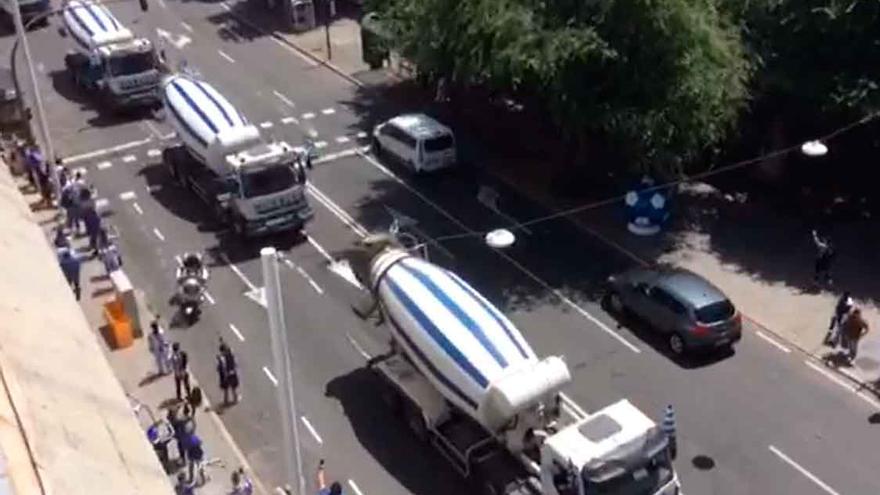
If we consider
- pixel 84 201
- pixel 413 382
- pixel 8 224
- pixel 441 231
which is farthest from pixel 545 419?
pixel 84 201

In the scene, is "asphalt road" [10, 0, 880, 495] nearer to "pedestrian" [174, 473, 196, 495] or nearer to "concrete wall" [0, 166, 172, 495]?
"pedestrian" [174, 473, 196, 495]

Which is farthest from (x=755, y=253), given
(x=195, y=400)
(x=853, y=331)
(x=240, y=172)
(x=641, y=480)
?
(x=195, y=400)

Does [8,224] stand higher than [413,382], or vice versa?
[8,224]

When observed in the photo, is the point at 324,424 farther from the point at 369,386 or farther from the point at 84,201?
the point at 84,201

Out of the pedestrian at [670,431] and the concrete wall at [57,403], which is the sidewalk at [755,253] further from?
the concrete wall at [57,403]

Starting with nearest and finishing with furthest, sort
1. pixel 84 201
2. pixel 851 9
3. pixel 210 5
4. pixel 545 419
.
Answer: pixel 545 419 → pixel 851 9 → pixel 84 201 → pixel 210 5

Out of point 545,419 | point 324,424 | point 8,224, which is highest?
point 8,224
